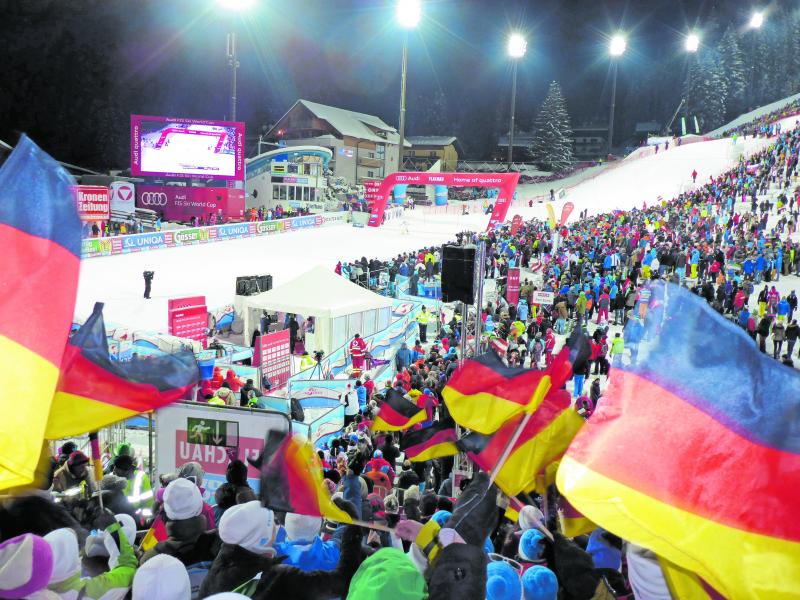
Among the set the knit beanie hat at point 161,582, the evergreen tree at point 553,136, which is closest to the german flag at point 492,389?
the knit beanie hat at point 161,582

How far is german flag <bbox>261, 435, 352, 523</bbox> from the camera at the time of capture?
3.50m

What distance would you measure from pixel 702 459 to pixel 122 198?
41136 mm

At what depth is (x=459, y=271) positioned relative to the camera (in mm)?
8422

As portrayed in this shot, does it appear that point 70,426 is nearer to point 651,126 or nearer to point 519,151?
point 519,151

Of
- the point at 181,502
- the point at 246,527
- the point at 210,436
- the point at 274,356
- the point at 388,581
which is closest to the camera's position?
the point at 388,581

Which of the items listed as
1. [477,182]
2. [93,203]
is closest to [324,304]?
[93,203]

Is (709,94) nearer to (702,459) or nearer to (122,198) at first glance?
(122,198)

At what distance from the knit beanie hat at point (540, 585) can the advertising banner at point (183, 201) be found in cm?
4228

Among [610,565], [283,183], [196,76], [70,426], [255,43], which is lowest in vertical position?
[610,565]

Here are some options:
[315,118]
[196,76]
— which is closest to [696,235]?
[315,118]

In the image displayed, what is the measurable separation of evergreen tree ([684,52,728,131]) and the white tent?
75756 mm

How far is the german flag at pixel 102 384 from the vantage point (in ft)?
14.3

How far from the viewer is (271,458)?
368cm

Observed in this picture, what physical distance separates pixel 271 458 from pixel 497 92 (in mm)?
105691
